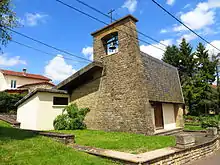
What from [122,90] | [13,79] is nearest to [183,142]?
[122,90]

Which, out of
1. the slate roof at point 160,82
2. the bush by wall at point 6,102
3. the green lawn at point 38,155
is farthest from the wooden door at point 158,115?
the bush by wall at point 6,102

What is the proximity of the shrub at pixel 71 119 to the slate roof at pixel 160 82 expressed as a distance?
5185 mm

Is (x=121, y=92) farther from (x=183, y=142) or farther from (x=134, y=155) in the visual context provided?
(x=134, y=155)

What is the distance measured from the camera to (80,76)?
45.7 feet

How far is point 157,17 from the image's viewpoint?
7340 millimetres

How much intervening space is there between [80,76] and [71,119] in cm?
330

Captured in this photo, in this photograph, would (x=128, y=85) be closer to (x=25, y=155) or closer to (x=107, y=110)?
(x=107, y=110)

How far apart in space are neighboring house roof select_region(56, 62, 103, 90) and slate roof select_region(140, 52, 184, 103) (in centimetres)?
344

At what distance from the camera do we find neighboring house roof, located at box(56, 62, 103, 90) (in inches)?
507

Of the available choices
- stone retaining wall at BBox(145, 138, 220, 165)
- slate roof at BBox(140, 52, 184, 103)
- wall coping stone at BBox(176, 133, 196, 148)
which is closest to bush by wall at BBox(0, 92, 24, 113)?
slate roof at BBox(140, 52, 184, 103)

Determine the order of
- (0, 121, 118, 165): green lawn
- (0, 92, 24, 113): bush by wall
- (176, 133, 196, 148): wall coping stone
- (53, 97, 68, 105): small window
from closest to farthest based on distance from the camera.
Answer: (0, 121, 118, 165): green lawn
(176, 133, 196, 148): wall coping stone
(53, 97, 68, 105): small window
(0, 92, 24, 113): bush by wall

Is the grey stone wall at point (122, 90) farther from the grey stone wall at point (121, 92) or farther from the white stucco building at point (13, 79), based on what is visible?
the white stucco building at point (13, 79)

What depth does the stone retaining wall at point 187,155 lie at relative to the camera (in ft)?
18.3

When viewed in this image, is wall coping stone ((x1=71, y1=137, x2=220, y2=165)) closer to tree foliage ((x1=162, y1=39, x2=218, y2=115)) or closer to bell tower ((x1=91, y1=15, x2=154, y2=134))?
bell tower ((x1=91, y1=15, x2=154, y2=134))
